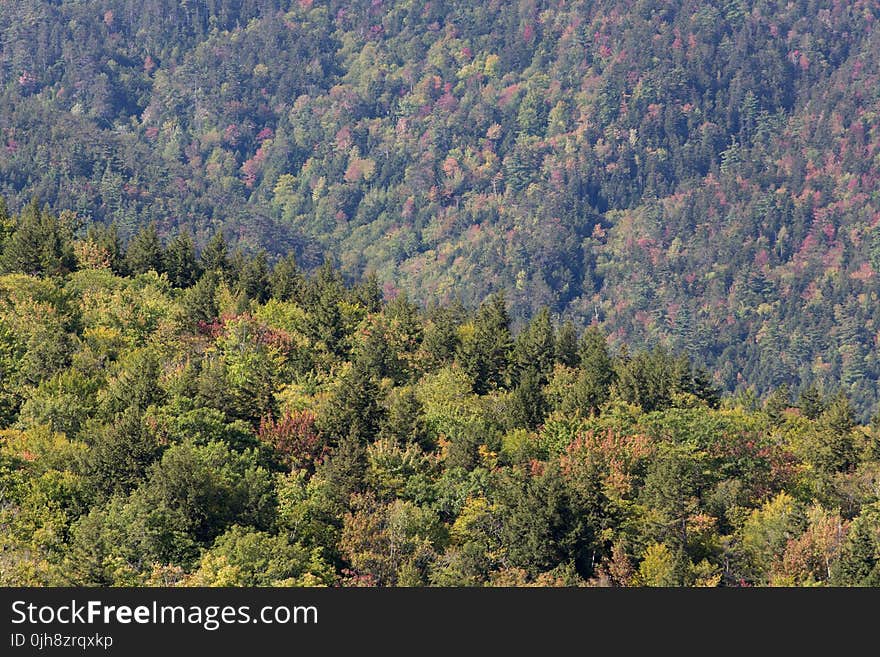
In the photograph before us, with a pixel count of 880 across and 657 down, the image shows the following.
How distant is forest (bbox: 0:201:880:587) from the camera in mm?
98000

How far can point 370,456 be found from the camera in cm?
11600

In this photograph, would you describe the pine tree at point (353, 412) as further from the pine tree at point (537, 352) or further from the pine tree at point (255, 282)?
the pine tree at point (255, 282)

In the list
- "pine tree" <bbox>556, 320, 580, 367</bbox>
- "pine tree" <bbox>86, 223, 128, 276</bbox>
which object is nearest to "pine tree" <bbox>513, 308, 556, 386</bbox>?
"pine tree" <bbox>556, 320, 580, 367</bbox>

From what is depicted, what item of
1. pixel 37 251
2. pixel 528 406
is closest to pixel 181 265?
pixel 37 251

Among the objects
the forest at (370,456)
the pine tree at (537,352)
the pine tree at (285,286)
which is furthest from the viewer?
the pine tree at (285,286)

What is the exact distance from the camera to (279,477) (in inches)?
4414

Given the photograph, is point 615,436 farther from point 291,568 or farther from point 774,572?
point 291,568

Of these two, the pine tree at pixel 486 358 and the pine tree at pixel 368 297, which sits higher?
the pine tree at pixel 368 297

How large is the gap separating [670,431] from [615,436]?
10.5 metres

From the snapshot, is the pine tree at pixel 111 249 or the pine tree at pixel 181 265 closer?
the pine tree at pixel 111 249

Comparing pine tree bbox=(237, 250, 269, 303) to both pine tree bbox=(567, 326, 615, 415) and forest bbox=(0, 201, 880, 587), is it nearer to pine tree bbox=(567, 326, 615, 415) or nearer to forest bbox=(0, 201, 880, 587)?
forest bbox=(0, 201, 880, 587)

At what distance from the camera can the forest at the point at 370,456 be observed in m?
98.0

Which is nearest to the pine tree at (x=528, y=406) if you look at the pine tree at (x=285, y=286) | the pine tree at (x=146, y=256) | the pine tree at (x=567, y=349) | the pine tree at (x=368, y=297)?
the pine tree at (x=567, y=349)

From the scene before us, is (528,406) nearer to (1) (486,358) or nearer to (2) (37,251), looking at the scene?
(1) (486,358)
